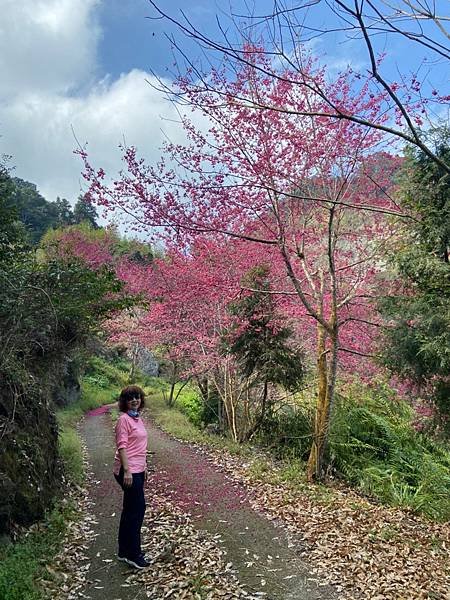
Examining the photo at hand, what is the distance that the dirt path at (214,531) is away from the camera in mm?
3791

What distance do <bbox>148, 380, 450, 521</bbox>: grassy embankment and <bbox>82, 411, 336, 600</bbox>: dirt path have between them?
Answer: 1.08 m

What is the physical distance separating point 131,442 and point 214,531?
1789 millimetres

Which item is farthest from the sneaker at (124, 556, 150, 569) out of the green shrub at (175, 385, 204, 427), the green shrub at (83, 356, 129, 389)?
the green shrub at (83, 356, 129, 389)

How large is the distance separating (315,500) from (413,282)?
11.2 feet

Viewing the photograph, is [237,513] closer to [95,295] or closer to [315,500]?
[315,500]

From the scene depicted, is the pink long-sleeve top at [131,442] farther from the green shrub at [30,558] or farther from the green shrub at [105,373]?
the green shrub at [105,373]

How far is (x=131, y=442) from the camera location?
13.5ft

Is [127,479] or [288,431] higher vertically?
[127,479]

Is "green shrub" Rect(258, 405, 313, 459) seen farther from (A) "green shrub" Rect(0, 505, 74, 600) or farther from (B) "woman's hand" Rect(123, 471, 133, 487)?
(B) "woman's hand" Rect(123, 471, 133, 487)

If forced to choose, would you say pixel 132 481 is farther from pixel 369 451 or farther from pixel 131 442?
pixel 369 451

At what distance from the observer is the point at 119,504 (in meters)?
6.18

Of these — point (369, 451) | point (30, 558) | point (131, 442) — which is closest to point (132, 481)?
point (131, 442)

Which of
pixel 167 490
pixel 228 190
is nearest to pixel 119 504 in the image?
pixel 167 490

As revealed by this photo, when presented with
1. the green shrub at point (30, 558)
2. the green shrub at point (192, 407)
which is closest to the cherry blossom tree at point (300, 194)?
the green shrub at point (30, 558)
